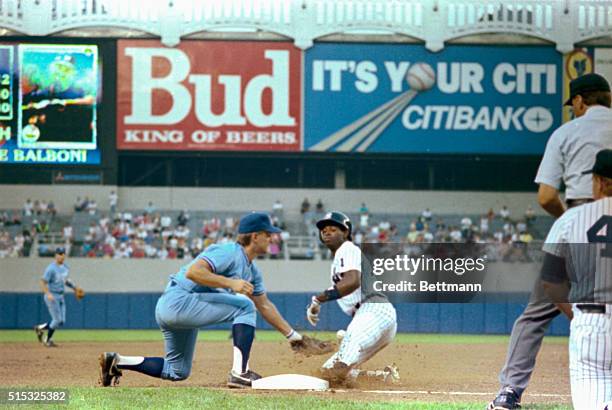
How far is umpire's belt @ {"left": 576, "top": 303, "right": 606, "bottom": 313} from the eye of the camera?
369cm

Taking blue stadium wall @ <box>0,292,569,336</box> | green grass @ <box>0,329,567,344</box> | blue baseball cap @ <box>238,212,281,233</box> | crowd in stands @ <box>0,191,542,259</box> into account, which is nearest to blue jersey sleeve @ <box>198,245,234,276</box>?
blue baseball cap @ <box>238,212,281,233</box>

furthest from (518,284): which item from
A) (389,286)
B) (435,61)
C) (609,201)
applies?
(435,61)

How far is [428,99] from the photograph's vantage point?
11758 mm

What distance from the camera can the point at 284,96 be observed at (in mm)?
11867

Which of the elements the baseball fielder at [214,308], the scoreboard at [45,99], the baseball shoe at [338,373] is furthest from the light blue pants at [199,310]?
the scoreboard at [45,99]

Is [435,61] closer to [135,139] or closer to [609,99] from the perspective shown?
[135,139]

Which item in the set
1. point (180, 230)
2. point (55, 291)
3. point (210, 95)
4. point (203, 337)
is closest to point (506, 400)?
point (210, 95)

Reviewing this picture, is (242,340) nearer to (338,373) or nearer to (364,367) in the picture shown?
(338,373)

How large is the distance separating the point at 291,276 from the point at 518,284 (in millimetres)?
13482

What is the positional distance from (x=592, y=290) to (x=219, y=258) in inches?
97.4

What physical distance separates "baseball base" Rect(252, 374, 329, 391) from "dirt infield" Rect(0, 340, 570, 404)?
0.25 m

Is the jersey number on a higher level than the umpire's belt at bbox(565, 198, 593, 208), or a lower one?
lower

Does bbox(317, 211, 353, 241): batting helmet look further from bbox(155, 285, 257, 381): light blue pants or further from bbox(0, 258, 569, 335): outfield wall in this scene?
bbox(0, 258, 569, 335): outfield wall

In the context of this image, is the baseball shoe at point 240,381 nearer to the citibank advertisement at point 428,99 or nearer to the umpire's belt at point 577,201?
the umpire's belt at point 577,201
